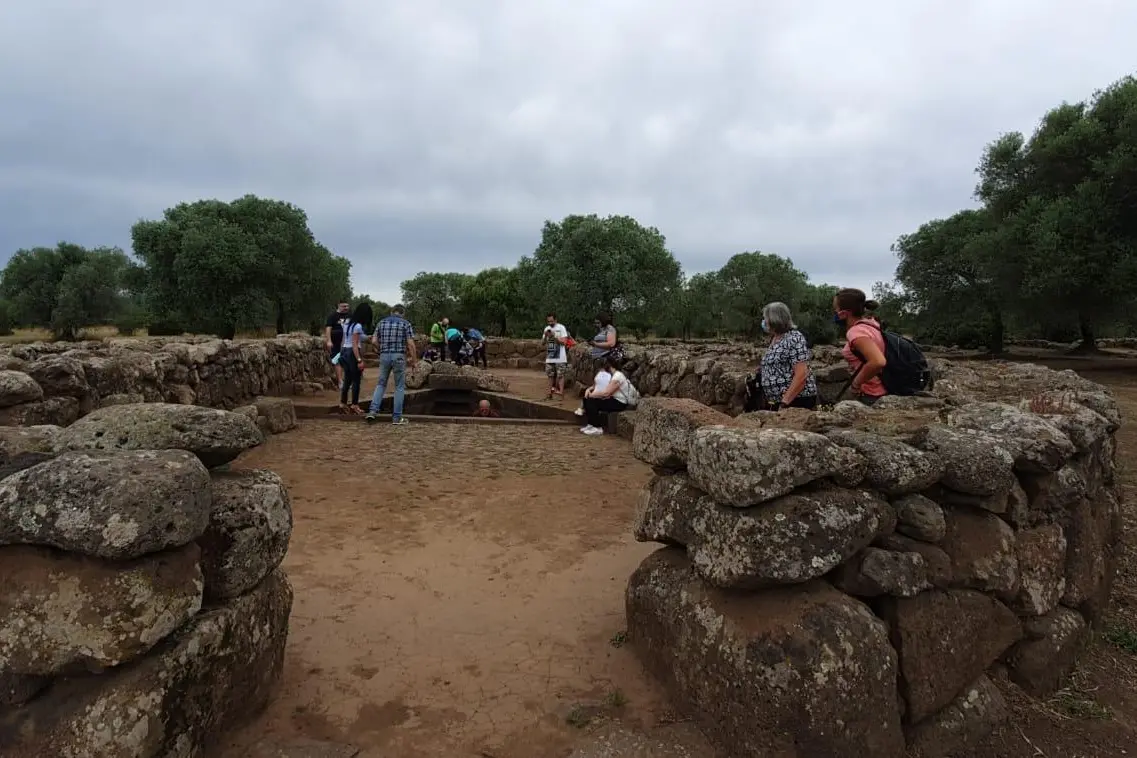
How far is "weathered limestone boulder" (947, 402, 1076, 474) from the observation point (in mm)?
3434

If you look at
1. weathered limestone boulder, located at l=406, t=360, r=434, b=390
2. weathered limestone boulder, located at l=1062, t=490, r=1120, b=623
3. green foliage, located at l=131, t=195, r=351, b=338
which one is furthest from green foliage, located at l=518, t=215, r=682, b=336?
weathered limestone boulder, located at l=1062, t=490, r=1120, b=623

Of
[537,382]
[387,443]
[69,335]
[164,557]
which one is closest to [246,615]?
[164,557]

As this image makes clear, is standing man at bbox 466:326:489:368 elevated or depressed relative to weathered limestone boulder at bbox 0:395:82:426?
depressed

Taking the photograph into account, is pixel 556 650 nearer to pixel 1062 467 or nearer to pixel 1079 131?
pixel 1062 467

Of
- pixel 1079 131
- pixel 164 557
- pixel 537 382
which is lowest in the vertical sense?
pixel 537 382

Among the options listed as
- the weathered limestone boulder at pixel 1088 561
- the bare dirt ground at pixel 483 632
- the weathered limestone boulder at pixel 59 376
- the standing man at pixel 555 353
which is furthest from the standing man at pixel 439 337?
the weathered limestone boulder at pixel 1088 561

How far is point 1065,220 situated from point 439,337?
18141mm

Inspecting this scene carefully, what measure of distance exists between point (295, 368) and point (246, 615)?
1355 centimetres

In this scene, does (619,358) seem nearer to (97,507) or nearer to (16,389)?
(16,389)

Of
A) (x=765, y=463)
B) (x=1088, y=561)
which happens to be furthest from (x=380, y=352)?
(x=1088, y=561)

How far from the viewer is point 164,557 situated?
2.41 metres

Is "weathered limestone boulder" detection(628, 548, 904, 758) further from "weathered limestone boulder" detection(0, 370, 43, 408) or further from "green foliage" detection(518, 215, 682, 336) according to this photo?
"green foliage" detection(518, 215, 682, 336)

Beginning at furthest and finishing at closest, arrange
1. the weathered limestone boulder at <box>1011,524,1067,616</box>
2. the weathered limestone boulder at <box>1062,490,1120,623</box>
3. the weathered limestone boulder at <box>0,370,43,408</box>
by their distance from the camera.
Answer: the weathered limestone boulder at <box>0,370,43,408</box>, the weathered limestone boulder at <box>1062,490,1120,623</box>, the weathered limestone boulder at <box>1011,524,1067,616</box>

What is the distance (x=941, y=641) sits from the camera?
2918mm
